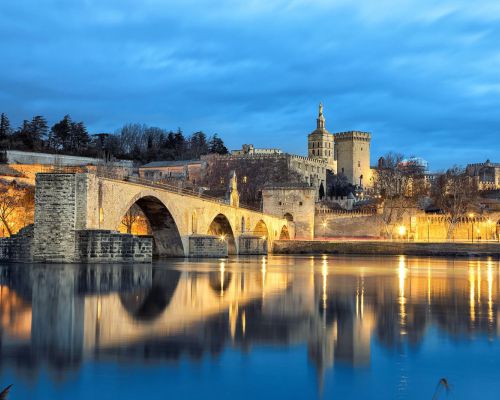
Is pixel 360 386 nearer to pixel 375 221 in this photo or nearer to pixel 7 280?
pixel 7 280

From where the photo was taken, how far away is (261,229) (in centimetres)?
7650

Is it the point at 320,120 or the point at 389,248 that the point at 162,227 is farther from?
the point at 320,120

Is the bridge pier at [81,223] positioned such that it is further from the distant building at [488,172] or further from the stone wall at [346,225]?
the distant building at [488,172]

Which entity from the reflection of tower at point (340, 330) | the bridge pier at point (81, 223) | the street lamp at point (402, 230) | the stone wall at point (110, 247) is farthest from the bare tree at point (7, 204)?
the street lamp at point (402, 230)

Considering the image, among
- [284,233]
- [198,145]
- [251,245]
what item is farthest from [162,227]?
[198,145]

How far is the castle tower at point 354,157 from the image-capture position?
162 meters

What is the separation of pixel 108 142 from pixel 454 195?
83613mm

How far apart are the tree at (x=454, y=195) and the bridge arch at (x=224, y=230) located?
32.0 m

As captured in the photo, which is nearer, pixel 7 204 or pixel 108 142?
pixel 7 204

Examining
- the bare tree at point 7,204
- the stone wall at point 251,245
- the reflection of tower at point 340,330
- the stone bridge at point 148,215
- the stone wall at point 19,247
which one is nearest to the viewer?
the reflection of tower at point 340,330

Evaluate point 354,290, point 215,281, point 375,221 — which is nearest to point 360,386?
point 354,290

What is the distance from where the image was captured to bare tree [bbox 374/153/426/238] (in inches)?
3489

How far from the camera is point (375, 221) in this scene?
90.4m

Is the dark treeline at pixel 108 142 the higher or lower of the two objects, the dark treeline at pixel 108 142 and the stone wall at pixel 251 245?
the higher
